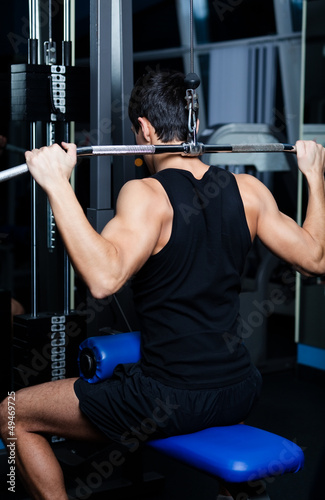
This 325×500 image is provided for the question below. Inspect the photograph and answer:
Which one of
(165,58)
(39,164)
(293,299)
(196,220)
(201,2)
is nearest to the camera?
(39,164)

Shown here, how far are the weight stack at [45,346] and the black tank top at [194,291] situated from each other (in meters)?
0.70

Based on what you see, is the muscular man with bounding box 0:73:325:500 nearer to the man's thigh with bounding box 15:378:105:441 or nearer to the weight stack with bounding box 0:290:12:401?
the man's thigh with bounding box 15:378:105:441

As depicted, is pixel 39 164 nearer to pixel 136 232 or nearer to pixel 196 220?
pixel 136 232

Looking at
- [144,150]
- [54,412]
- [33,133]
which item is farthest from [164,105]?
[54,412]

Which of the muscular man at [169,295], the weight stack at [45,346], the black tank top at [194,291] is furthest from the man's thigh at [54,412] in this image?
the weight stack at [45,346]

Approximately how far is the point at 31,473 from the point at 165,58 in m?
4.08

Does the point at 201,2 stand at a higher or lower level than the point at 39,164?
higher

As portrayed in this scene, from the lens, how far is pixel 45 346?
2.56 meters

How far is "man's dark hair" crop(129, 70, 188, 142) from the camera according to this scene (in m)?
2.00

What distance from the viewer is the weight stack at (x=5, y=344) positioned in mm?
2748

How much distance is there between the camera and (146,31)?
18.3 ft

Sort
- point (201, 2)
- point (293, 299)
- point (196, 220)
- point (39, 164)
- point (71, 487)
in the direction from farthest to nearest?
1. point (201, 2)
2. point (293, 299)
3. point (71, 487)
4. point (196, 220)
5. point (39, 164)

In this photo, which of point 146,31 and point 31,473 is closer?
point 31,473

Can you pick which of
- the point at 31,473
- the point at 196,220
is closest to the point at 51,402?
the point at 31,473
